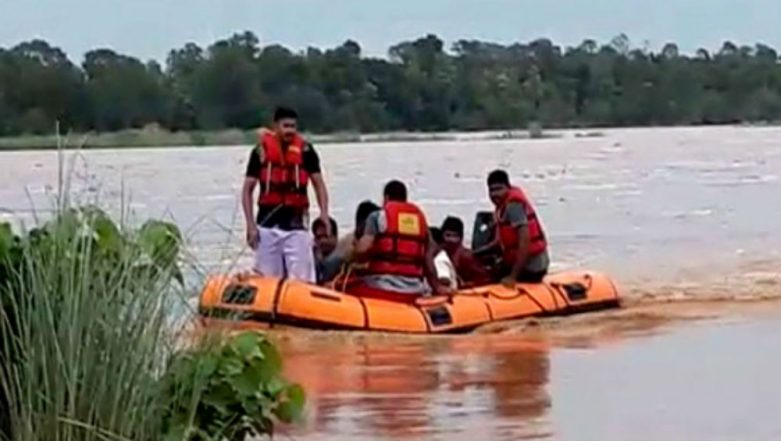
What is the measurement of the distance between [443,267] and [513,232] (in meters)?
0.60

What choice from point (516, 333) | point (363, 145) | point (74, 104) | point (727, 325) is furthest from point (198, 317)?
point (363, 145)

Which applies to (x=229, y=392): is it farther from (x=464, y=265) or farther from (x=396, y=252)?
(x=464, y=265)

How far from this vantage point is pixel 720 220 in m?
33.1

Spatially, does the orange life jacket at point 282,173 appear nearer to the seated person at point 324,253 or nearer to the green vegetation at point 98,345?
the seated person at point 324,253

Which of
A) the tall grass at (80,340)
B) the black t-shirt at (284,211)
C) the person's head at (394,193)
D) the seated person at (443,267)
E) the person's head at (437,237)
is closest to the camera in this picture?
the tall grass at (80,340)

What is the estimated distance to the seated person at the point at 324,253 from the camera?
44.9 feet

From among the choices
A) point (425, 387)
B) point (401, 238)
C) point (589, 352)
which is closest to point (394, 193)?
point (401, 238)

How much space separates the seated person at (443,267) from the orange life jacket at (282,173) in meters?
1.24

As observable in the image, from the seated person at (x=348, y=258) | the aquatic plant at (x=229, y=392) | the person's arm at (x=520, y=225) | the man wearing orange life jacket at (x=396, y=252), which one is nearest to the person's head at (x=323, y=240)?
the seated person at (x=348, y=258)

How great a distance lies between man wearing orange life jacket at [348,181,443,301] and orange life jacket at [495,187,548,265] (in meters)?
0.75

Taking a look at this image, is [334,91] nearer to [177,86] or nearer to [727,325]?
[177,86]

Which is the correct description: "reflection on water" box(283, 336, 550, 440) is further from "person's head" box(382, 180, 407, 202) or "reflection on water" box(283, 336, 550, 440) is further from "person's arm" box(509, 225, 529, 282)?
"person's head" box(382, 180, 407, 202)

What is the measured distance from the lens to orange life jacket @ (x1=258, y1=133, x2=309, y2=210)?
12.5 meters

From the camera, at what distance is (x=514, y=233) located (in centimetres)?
1374
